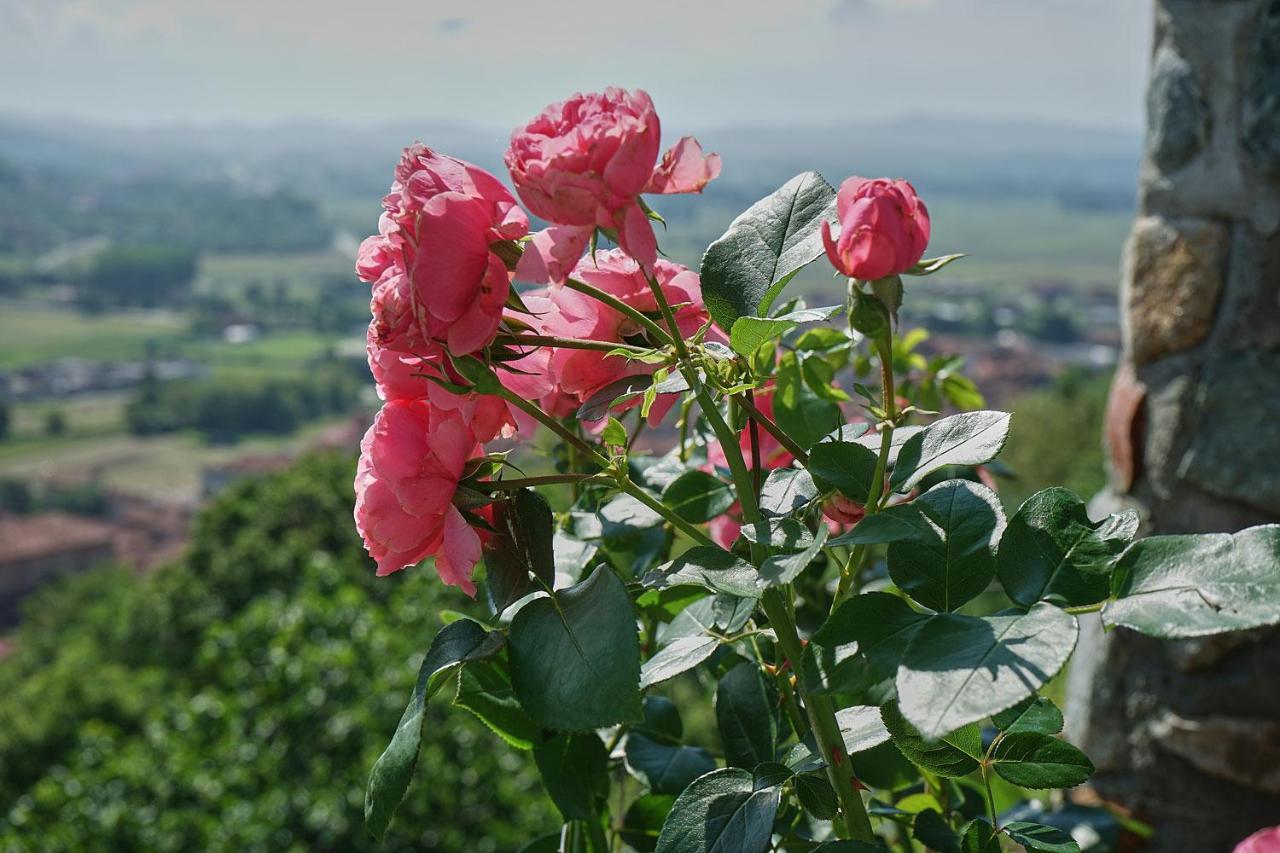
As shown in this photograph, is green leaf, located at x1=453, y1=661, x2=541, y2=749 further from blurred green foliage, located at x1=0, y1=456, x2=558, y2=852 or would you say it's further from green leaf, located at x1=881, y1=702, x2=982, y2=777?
blurred green foliage, located at x1=0, y1=456, x2=558, y2=852

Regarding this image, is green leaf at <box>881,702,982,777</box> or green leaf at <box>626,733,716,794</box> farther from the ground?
green leaf at <box>881,702,982,777</box>

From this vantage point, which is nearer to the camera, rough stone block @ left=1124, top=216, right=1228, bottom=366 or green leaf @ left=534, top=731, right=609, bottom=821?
green leaf @ left=534, top=731, right=609, bottom=821

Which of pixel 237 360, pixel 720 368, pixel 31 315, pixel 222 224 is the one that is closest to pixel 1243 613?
pixel 720 368

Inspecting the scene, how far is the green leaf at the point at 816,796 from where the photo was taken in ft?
1.34

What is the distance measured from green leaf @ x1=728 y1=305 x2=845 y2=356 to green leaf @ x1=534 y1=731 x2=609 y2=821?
0.64 ft

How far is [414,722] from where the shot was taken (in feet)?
1.24

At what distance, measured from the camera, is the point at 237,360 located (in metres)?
30.6

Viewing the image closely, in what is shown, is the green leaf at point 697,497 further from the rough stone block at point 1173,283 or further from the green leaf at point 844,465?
the rough stone block at point 1173,283

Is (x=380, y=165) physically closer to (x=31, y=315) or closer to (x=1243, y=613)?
(x=31, y=315)

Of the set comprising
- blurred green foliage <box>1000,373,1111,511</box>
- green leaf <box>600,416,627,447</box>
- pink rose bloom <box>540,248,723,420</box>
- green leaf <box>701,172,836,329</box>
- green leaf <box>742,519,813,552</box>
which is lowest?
blurred green foliage <box>1000,373,1111,511</box>

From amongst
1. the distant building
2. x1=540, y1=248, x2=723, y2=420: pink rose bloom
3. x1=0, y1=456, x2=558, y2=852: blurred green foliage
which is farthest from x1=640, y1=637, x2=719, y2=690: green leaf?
the distant building

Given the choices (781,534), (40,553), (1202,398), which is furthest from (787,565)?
(40,553)

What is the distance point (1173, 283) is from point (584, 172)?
92 cm

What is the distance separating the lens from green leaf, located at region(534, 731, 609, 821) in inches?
19.0
